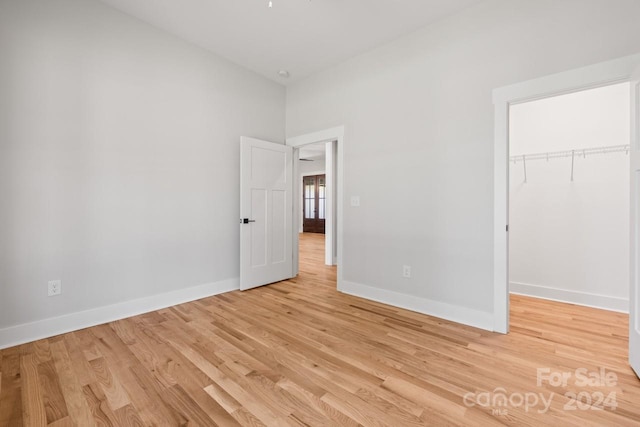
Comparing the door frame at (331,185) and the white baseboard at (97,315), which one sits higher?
the door frame at (331,185)

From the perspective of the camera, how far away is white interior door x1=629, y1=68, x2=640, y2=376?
1.71 metres

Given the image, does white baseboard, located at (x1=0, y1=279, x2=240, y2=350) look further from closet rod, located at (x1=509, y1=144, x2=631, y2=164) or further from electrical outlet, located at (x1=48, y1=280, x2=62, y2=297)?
closet rod, located at (x1=509, y1=144, x2=631, y2=164)

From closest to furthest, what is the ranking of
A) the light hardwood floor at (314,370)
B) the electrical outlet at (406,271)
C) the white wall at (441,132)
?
the light hardwood floor at (314,370), the white wall at (441,132), the electrical outlet at (406,271)

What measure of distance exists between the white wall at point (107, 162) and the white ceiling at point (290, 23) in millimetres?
233

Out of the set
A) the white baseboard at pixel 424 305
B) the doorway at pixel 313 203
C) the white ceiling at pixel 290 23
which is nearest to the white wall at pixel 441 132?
the white baseboard at pixel 424 305

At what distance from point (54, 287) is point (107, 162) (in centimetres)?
115

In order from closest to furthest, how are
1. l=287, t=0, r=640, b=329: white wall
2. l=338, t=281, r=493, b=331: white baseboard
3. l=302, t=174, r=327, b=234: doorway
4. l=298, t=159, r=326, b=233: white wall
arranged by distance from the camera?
1. l=287, t=0, r=640, b=329: white wall
2. l=338, t=281, r=493, b=331: white baseboard
3. l=298, t=159, r=326, b=233: white wall
4. l=302, t=174, r=327, b=234: doorway

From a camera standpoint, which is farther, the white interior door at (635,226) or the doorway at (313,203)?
the doorway at (313,203)

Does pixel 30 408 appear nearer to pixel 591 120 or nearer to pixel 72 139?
pixel 72 139

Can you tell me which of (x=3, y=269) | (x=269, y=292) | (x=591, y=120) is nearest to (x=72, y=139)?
(x=3, y=269)

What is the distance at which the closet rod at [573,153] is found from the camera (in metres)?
2.84

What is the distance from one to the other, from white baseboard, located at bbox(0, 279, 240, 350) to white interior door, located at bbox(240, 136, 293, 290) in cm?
53

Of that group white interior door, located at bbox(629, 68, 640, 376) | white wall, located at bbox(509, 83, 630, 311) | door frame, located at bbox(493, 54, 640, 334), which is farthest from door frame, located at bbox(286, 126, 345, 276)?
white interior door, located at bbox(629, 68, 640, 376)

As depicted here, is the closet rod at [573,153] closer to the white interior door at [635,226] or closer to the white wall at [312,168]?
the white interior door at [635,226]
